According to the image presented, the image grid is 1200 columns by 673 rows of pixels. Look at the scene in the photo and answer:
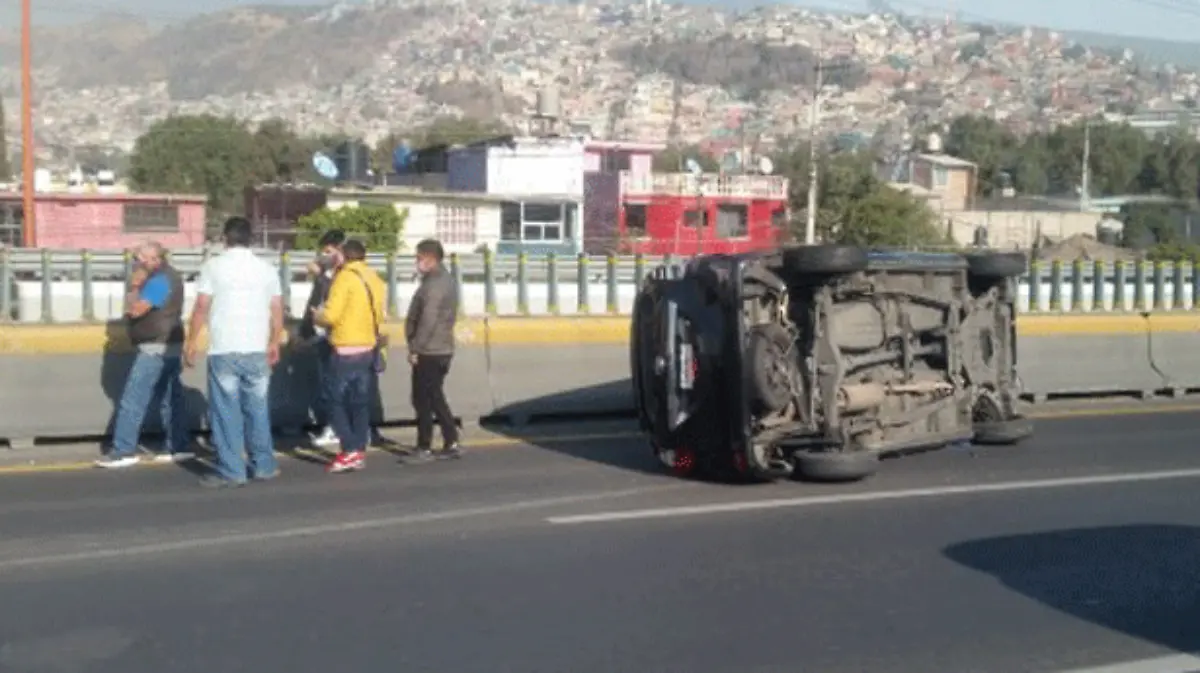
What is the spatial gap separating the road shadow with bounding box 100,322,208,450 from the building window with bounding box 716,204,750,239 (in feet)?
164

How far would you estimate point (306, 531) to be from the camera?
10.1 metres

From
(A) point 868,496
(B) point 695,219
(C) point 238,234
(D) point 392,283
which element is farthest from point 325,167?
(A) point 868,496

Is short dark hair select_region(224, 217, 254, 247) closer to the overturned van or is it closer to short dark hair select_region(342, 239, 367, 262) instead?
→ short dark hair select_region(342, 239, 367, 262)

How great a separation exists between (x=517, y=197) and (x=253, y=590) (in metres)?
54.0

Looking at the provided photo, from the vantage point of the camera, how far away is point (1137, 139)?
290ft

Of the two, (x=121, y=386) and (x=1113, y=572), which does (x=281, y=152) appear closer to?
(x=121, y=386)

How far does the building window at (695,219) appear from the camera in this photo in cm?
6128

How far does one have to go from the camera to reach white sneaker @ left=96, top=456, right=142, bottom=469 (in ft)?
41.4

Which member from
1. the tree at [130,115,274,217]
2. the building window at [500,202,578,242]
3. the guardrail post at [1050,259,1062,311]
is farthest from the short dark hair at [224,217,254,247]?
the tree at [130,115,274,217]

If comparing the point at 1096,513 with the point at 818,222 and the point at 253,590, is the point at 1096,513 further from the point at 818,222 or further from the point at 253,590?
the point at 818,222

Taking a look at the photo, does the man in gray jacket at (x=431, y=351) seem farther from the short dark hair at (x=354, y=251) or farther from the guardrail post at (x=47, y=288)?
the guardrail post at (x=47, y=288)

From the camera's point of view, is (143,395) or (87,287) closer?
(143,395)

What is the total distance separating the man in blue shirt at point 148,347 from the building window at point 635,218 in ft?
171

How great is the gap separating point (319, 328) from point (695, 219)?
166 ft
